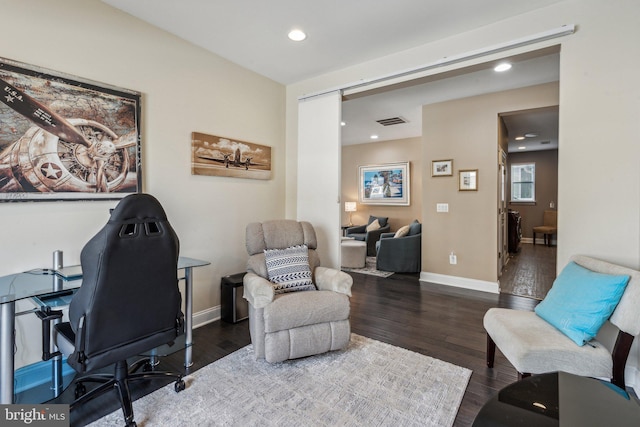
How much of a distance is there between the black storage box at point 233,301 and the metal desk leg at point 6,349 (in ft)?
5.48

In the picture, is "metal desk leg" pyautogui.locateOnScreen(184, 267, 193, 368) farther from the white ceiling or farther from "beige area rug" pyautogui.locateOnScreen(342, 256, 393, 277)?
"beige area rug" pyautogui.locateOnScreen(342, 256, 393, 277)

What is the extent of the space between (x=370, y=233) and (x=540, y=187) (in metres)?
5.73

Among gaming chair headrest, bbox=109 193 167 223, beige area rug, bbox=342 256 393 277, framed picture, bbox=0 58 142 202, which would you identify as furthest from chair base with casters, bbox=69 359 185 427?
beige area rug, bbox=342 256 393 277

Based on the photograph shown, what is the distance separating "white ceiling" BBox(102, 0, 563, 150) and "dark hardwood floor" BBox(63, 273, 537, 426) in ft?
8.81

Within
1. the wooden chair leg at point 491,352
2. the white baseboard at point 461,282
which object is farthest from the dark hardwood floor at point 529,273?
the wooden chair leg at point 491,352

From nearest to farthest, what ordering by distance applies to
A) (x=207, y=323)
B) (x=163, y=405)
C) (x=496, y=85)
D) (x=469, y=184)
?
(x=163, y=405) < (x=207, y=323) < (x=496, y=85) < (x=469, y=184)

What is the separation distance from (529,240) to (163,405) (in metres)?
10.0

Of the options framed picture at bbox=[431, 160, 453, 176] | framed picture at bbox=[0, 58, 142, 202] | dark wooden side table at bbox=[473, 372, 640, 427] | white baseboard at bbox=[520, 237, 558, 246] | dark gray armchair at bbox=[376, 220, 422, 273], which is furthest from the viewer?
white baseboard at bbox=[520, 237, 558, 246]

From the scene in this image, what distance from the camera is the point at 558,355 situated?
66.9 inches

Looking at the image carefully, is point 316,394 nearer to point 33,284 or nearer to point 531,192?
point 33,284

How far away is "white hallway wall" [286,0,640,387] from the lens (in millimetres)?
2037

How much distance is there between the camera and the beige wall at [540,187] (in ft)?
28.0

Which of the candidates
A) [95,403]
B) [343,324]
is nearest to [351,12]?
[343,324]

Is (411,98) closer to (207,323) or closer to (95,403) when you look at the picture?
(207,323)
